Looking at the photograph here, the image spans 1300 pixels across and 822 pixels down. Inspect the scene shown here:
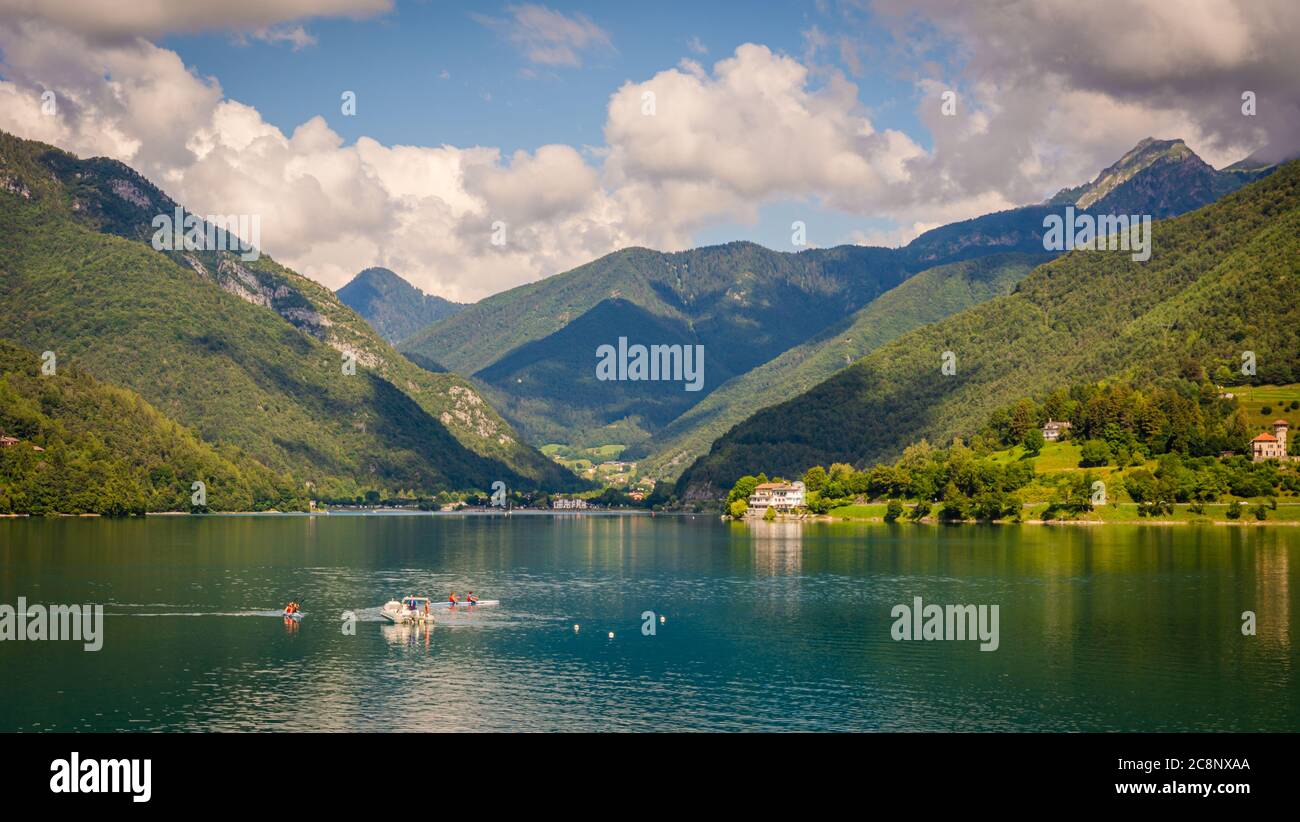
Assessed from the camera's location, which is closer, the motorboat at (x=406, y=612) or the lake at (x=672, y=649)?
the lake at (x=672, y=649)

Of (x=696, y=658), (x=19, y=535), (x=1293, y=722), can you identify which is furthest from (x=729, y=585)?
(x=19, y=535)

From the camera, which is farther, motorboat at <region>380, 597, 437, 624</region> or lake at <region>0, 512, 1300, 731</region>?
motorboat at <region>380, 597, 437, 624</region>

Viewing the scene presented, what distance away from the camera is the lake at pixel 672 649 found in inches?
2431

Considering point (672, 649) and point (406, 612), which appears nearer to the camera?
point (672, 649)

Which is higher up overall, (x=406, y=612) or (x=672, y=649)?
(x=406, y=612)

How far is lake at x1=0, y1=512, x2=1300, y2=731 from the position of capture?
61.8 metres

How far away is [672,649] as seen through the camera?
84312 mm

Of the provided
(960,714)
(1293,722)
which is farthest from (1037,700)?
(1293,722)

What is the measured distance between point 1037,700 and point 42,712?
5191 centimetres
